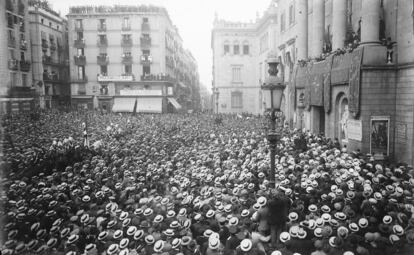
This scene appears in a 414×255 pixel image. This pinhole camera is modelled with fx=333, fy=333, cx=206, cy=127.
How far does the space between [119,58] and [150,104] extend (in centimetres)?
836

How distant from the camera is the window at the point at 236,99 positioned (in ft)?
166

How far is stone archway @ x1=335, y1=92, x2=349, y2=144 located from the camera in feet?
58.9

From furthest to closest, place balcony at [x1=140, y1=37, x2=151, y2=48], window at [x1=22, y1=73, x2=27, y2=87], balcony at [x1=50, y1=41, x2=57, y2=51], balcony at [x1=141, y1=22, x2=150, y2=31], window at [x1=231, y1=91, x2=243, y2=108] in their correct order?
window at [x1=231, y1=91, x2=243, y2=108] → balcony at [x1=140, y1=37, x2=151, y2=48] → balcony at [x1=141, y1=22, x2=150, y2=31] → balcony at [x1=50, y1=41, x2=57, y2=51] → window at [x1=22, y1=73, x2=27, y2=87]

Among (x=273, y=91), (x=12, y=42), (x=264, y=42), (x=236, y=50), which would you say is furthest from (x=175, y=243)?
(x=236, y=50)

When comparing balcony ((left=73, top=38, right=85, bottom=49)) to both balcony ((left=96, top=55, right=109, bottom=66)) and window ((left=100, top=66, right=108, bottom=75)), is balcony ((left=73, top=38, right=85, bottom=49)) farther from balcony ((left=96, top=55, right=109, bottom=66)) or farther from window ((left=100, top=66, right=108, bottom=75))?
window ((left=100, top=66, right=108, bottom=75))

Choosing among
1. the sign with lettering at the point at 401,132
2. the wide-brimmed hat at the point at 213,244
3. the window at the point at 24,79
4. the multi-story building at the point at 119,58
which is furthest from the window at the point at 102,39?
the wide-brimmed hat at the point at 213,244

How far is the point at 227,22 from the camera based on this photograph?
5044 cm

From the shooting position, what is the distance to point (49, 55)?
46.2m

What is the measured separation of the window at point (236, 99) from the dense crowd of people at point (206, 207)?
3561 centimetres

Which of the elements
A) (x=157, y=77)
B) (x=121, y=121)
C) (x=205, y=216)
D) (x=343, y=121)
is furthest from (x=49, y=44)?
(x=205, y=216)

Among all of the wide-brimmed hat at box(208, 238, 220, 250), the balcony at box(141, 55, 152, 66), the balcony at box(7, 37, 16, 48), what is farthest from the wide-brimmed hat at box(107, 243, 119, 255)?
the balcony at box(141, 55, 152, 66)

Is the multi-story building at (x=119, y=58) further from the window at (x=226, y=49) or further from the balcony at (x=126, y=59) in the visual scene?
the window at (x=226, y=49)

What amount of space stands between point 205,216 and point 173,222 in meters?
0.90

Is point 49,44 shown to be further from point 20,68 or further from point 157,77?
point 157,77
